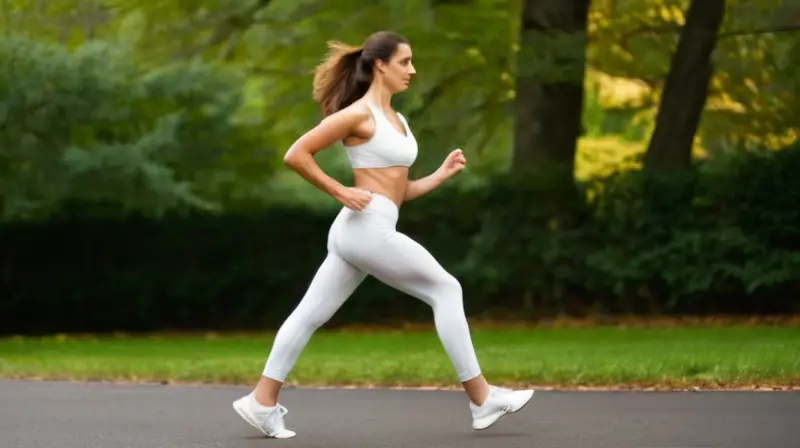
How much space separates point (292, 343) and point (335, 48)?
1.48m

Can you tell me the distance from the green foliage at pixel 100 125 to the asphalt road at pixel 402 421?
10490 millimetres

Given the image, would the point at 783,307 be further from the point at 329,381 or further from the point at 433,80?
the point at 329,381

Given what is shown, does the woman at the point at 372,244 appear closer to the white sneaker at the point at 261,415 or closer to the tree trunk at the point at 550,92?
the white sneaker at the point at 261,415

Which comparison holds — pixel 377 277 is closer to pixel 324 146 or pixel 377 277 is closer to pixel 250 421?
pixel 324 146

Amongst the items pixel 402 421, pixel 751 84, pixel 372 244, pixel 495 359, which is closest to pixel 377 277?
pixel 372 244

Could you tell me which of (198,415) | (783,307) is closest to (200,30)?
(783,307)

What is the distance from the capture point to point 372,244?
24.6ft

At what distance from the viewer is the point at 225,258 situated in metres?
23.2

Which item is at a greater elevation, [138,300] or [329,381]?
[329,381]

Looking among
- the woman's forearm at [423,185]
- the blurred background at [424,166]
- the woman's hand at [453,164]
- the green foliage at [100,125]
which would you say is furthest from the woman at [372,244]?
the green foliage at [100,125]

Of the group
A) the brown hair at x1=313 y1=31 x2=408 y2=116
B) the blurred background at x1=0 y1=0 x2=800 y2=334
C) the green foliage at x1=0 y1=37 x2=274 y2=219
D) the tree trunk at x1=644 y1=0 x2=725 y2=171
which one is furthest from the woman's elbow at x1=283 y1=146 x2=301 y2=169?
the tree trunk at x1=644 y1=0 x2=725 y2=171

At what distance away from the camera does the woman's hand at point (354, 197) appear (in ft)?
24.3

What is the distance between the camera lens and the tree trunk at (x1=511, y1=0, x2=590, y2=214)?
19.9 meters

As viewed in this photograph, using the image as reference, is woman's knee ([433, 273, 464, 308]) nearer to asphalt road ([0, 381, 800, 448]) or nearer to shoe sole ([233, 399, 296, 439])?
asphalt road ([0, 381, 800, 448])
